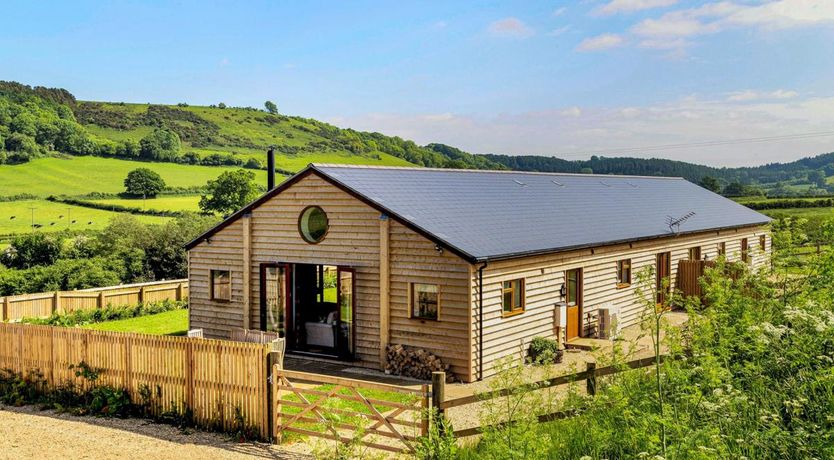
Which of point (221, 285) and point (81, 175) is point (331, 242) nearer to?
point (221, 285)

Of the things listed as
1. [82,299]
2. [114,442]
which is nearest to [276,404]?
[114,442]

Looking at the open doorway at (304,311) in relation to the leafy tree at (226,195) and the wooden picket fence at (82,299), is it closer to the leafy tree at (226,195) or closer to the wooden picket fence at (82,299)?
the wooden picket fence at (82,299)

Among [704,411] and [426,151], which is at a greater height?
[426,151]

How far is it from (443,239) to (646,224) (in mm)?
11769

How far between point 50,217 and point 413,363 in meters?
57.2

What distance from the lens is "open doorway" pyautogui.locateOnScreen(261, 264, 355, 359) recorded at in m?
17.9

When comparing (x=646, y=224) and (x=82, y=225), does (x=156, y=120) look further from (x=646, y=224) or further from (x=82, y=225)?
(x=646, y=224)

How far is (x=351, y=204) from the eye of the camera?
17609mm

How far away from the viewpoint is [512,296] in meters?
17.2

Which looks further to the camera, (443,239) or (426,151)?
(426,151)

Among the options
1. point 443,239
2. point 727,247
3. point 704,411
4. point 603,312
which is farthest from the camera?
point 727,247

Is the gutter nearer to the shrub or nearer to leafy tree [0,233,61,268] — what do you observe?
the shrub

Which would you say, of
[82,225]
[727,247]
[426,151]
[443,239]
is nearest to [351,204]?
[443,239]

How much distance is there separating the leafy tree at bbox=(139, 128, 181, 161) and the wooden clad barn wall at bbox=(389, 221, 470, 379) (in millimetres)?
85538
